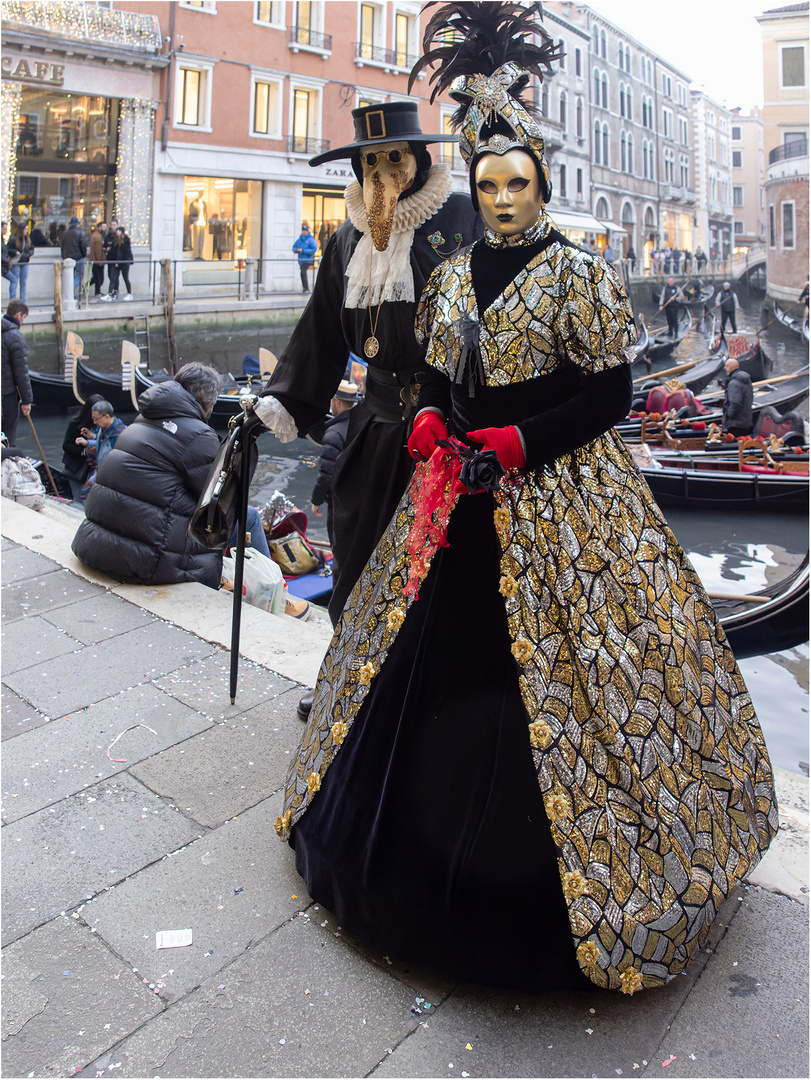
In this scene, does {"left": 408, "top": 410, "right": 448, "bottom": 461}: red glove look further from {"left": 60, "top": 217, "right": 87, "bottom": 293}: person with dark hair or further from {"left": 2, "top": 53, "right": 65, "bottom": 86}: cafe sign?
{"left": 2, "top": 53, "right": 65, "bottom": 86}: cafe sign

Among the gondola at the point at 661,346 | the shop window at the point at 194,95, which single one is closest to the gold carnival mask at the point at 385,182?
the gondola at the point at 661,346

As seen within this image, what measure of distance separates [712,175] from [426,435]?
202ft

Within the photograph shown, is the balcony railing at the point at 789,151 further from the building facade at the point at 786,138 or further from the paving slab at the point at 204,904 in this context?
the paving slab at the point at 204,904

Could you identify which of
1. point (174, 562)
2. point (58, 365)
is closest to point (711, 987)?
point (174, 562)

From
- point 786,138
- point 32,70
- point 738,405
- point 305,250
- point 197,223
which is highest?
point 786,138

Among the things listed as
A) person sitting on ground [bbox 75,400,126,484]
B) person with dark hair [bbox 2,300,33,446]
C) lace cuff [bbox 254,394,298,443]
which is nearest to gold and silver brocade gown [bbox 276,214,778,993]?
lace cuff [bbox 254,394,298,443]

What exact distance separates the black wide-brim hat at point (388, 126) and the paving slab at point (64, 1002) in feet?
6.02

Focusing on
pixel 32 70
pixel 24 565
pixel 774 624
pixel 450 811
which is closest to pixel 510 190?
pixel 450 811

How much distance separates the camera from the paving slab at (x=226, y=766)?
2.15m

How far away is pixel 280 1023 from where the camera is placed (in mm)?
1493

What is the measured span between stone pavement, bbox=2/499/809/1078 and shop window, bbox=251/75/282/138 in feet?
70.2

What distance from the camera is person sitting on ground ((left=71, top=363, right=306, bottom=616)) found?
363 cm

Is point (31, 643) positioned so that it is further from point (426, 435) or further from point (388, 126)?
point (388, 126)

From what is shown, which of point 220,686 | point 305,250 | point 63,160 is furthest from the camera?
point 63,160
